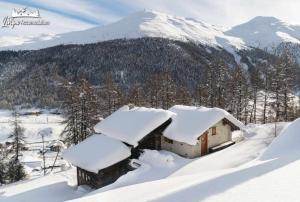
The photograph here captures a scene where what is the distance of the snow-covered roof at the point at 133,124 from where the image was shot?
118 feet

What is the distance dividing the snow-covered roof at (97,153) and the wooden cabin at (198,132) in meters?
4.75

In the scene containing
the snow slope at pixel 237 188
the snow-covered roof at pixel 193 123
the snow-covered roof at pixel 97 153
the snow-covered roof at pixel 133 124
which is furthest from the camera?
the snow-covered roof at pixel 133 124

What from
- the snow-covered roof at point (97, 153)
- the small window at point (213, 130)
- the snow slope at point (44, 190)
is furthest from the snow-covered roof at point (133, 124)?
the snow slope at point (44, 190)

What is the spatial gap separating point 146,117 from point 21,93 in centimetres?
17192

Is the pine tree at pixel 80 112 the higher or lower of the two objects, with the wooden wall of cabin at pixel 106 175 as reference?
higher

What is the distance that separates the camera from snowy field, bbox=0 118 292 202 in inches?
549

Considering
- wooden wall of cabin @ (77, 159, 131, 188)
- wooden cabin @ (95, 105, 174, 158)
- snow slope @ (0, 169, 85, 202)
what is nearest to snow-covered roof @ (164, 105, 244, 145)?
wooden cabin @ (95, 105, 174, 158)

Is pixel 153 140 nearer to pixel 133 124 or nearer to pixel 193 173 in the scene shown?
pixel 133 124

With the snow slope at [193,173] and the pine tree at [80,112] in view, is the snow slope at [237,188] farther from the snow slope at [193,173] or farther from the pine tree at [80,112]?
the pine tree at [80,112]

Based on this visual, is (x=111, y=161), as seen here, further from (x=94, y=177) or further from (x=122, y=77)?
(x=122, y=77)

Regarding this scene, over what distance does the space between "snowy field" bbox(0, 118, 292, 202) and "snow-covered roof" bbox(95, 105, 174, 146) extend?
2.07m

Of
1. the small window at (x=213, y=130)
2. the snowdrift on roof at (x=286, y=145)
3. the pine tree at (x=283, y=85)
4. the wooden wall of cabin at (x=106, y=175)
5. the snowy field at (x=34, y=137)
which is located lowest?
the snowy field at (x=34, y=137)

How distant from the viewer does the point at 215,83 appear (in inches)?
2245

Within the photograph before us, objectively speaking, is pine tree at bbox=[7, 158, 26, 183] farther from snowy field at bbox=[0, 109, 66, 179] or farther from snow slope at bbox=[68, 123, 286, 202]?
snow slope at bbox=[68, 123, 286, 202]
